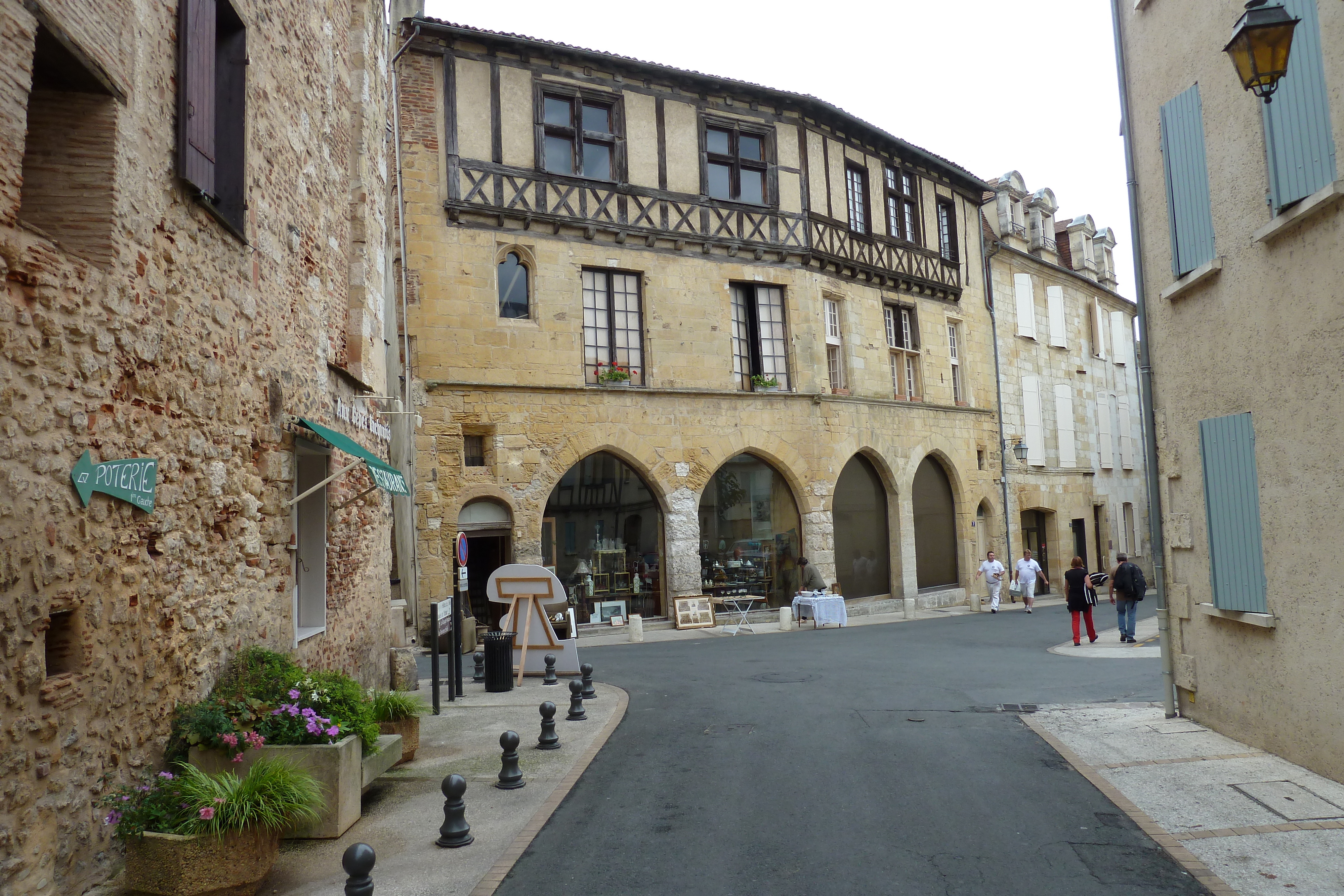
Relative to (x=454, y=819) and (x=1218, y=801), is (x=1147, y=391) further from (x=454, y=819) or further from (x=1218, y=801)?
(x=454, y=819)

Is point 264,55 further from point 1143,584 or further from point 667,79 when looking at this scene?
point 1143,584

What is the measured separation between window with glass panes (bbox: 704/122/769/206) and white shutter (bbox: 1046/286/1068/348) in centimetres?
1105

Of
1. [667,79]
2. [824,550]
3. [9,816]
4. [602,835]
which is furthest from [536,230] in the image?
[9,816]

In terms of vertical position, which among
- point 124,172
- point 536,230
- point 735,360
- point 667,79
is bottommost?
point 124,172

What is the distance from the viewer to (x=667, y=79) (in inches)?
692

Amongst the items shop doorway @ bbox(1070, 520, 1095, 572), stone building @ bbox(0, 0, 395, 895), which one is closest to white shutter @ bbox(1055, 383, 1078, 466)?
shop doorway @ bbox(1070, 520, 1095, 572)

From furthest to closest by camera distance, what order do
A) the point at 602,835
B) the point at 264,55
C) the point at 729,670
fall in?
1. the point at 729,670
2. the point at 264,55
3. the point at 602,835

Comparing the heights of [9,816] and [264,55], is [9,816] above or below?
below

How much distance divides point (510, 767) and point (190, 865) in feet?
7.70

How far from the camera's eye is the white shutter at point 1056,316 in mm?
25656

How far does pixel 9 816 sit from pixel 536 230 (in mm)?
13831

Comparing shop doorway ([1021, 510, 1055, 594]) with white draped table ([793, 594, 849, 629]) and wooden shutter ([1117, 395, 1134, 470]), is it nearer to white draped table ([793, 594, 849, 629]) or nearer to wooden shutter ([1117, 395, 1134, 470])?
wooden shutter ([1117, 395, 1134, 470])

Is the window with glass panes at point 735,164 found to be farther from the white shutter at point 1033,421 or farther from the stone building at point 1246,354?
the stone building at point 1246,354

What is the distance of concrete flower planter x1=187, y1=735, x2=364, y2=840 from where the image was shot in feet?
15.7
